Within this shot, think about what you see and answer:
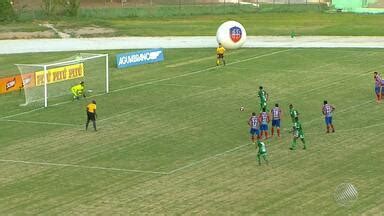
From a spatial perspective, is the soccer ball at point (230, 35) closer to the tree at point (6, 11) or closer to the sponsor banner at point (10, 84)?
the sponsor banner at point (10, 84)

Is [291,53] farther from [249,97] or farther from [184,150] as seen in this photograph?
[184,150]

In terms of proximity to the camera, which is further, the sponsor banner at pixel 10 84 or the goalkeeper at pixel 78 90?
the sponsor banner at pixel 10 84

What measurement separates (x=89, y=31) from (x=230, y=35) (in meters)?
19.7

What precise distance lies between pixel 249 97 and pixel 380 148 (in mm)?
14369

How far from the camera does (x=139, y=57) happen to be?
224 ft

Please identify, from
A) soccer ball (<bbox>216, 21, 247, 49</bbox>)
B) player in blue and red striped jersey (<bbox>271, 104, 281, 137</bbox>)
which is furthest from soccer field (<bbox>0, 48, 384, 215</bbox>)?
soccer ball (<bbox>216, 21, 247, 49</bbox>)

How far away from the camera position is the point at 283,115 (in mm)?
48594

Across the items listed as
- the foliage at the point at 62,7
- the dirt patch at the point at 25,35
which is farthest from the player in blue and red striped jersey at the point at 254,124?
the foliage at the point at 62,7

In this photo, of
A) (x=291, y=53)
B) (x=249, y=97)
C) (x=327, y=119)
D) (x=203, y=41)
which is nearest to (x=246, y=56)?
(x=291, y=53)

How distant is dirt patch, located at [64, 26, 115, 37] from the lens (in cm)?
8614

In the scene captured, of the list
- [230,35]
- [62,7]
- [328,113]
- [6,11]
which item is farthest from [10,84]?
[62,7]

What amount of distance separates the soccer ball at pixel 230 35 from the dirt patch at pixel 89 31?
17.3m

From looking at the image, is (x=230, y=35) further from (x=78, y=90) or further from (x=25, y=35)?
(x=25, y=35)

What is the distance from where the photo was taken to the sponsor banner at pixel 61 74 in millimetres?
53562
